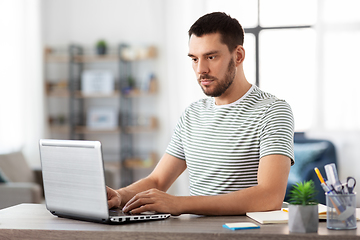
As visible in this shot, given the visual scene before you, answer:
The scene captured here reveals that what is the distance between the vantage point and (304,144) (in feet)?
11.3

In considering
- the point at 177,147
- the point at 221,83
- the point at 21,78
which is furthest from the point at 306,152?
the point at 21,78

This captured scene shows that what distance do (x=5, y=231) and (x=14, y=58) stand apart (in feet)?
13.3

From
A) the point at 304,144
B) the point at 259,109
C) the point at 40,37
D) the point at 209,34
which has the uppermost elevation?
the point at 40,37

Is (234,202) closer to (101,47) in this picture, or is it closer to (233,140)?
(233,140)

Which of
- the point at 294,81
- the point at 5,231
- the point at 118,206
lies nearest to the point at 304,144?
the point at 294,81

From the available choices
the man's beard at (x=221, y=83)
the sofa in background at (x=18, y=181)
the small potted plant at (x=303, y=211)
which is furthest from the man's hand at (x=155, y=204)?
the sofa in background at (x=18, y=181)

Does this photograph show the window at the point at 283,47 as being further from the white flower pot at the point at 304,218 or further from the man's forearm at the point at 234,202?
the white flower pot at the point at 304,218

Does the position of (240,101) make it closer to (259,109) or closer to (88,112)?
(259,109)

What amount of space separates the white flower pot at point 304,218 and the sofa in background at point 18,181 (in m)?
2.56

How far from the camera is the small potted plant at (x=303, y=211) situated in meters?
1.03

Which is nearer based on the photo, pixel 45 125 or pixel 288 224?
pixel 288 224

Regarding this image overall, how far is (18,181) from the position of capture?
12.3 ft

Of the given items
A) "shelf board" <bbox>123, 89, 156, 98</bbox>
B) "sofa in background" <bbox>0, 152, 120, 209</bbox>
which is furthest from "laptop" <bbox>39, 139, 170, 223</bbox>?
"shelf board" <bbox>123, 89, 156, 98</bbox>

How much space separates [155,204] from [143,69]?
390cm
